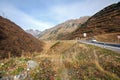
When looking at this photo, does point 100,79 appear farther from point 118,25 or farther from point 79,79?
point 118,25

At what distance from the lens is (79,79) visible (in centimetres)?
830

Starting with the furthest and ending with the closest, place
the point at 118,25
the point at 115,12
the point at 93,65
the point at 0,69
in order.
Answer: the point at 115,12 → the point at 118,25 → the point at 93,65 → the point at 0,69

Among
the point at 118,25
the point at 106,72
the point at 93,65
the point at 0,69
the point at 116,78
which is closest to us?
the point at 116,78

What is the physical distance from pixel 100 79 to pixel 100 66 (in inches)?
74.2

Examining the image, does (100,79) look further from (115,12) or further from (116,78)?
(115,12)

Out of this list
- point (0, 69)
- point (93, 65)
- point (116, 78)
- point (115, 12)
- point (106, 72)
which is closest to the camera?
point (116, 78)

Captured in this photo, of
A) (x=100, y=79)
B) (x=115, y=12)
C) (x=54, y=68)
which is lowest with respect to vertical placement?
(x=100, y=79)

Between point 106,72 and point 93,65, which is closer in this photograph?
point 106,72

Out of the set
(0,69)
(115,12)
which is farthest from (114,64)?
(115,12)

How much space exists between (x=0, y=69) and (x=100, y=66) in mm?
7009

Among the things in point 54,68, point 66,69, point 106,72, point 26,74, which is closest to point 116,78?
point 106,72

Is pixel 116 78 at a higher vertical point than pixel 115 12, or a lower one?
lower

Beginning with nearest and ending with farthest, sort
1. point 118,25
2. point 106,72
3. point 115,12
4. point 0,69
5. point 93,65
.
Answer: point 106,72, point 0,69, point 93,65, point 118,25, point 115,12

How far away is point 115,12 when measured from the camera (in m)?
85.4
